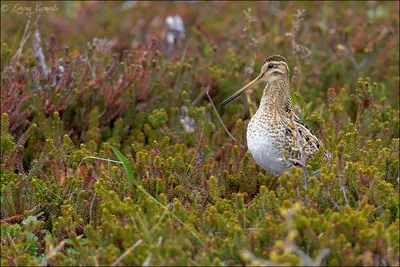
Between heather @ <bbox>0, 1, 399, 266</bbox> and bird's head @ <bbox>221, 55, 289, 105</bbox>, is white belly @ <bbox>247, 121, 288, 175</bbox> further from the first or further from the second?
bird's head @ <bbox>221, 55, 289, 105</bbox>

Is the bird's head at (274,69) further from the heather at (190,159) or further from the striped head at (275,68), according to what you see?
the heather at (190,159)

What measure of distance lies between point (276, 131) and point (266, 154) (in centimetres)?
21

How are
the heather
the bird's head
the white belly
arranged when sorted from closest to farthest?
the heather → the white belly → the bird's head

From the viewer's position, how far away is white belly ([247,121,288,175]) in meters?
4.63

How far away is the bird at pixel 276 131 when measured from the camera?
4641 mm

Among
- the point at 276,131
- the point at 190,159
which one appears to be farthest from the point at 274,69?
the point at 190,159

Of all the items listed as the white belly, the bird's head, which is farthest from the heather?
the bird's head

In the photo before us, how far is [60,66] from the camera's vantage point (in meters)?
6.04

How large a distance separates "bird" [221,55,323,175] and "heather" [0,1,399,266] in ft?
0.48

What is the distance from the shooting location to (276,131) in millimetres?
4746

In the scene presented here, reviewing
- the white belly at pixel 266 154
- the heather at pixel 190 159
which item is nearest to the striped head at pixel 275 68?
the heather at pixel 190 159

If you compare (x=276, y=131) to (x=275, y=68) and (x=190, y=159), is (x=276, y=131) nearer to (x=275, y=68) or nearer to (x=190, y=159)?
(x=275, y=68)

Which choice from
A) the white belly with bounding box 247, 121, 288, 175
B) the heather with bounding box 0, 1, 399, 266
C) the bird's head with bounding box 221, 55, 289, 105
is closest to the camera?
the heather with bounding box 0, 1, 399, 266

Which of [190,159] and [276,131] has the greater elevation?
[276,131]
